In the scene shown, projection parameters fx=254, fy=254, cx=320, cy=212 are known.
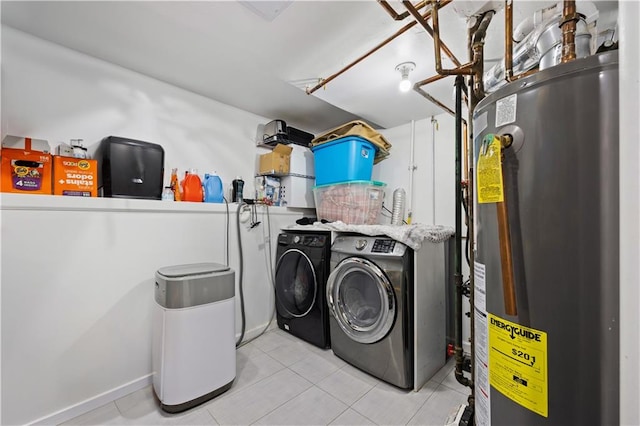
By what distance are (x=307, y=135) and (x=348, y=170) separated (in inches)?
32.1

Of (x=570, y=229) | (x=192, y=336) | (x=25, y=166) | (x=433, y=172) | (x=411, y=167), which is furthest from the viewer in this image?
(x=411, y=167)

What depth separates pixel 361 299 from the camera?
1.92 meters

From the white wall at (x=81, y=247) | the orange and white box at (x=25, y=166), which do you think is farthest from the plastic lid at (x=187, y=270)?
the orange and white box at (x=25, y=166)

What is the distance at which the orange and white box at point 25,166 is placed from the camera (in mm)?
1325

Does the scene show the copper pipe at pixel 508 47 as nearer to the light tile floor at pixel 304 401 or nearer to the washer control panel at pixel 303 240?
the washer control panel at pixel 303 240

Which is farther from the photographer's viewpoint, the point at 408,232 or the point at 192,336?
the point at 408,232

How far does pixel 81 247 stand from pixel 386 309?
1900 mm

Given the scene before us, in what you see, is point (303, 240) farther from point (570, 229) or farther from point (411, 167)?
point (570, 229)

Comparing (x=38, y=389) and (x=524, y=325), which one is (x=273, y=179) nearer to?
(x=38, y=389)

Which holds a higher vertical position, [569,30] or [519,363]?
[569,30]

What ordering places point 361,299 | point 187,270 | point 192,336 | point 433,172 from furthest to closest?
point 433,172 < point 361,299 < point 187,270 < point 192,336

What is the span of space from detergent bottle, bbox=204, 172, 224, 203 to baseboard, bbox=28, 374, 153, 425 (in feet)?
4.42

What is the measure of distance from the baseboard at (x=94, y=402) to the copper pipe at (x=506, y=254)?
2.16 meters

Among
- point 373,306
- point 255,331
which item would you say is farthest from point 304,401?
point 255,331
